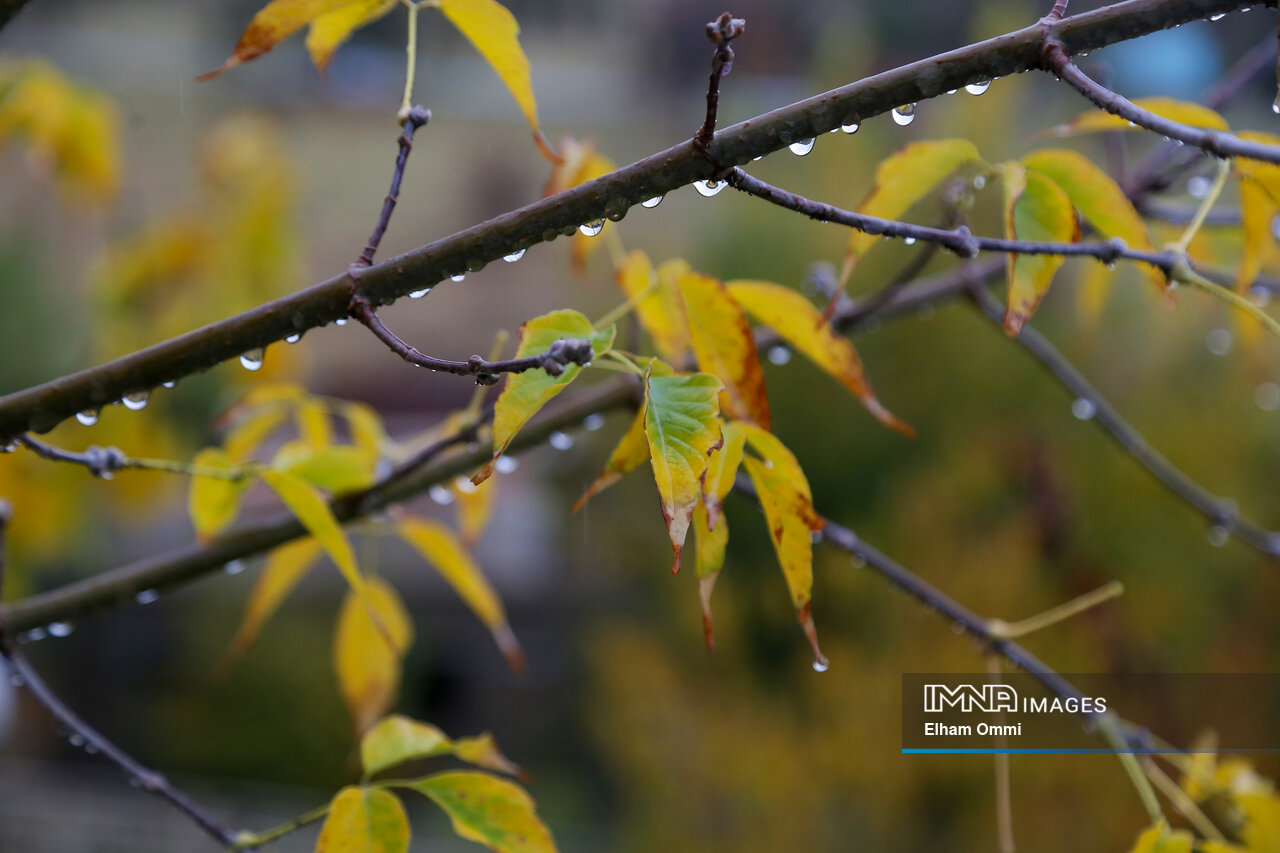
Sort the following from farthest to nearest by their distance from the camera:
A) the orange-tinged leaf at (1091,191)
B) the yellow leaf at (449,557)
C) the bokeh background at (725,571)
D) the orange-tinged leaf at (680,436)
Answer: the bokeh background at (725,571)
the yellow leaf at (449,557)
the orange-tinged leaf at (1091,191)
the orange-tinged leaf at (680,436)

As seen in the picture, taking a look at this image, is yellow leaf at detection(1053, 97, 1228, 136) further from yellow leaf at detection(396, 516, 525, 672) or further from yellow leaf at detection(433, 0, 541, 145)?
yellow leaf at detection(396, 516, 525, 672)

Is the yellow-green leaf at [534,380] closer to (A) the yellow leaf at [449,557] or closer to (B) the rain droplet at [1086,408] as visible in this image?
(A) the yellow leaf at [449,557]

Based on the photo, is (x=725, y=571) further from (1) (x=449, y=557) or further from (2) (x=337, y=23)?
(2) (x=337, y=23)

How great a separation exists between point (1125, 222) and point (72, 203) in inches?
52.7

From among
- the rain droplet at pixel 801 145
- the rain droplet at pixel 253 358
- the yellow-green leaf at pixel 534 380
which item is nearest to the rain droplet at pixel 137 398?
the rain droplet at pixel 253 358

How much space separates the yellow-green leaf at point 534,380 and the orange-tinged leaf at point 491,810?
0.56 ft

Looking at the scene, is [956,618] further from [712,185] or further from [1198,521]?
[1198,521]

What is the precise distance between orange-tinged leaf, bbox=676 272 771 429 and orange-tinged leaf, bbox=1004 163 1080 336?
0.31 feet

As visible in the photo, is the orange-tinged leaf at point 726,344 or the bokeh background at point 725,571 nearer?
the orange-tinged leaf at point 726,344

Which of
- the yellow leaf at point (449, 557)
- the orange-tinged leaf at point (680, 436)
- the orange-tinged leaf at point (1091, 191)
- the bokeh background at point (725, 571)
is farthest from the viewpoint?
the bokeh background at point (725, 571)

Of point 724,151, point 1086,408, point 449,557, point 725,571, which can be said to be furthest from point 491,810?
point 725,571

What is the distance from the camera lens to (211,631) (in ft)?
10.3

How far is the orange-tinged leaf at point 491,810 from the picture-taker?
1.24ft

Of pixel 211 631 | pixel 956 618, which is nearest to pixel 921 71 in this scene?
pixel 956 618
